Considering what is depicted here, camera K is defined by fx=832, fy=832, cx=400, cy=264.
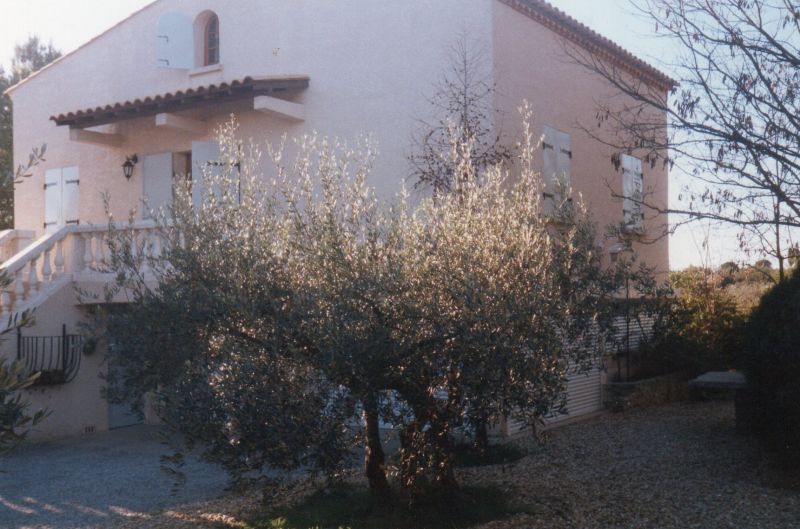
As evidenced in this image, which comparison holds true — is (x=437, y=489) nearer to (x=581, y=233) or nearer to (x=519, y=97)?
(x=581, y=233)

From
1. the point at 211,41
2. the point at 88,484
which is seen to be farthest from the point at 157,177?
the point at 88,484

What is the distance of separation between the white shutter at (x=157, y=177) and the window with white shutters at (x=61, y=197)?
1.69m

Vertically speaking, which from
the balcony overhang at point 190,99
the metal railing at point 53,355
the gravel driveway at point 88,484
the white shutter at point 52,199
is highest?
the balcony overhang at point 190,99

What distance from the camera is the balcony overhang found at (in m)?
12.2

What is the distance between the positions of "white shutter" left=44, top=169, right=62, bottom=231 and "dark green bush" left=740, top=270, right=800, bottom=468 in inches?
475

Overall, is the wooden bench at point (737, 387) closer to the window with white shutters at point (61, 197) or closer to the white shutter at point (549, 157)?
the white shutter at point (549, 157)

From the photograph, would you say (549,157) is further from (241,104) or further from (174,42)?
(174,42)

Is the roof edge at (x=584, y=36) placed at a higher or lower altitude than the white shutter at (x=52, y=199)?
higher

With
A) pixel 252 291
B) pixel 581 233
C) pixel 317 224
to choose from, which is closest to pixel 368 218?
pixel 317 224

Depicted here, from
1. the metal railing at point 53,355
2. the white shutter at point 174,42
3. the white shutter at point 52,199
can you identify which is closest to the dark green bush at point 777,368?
the metal railing at point 53,355

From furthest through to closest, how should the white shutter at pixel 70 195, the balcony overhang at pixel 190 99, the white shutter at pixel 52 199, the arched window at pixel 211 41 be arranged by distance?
1. the white shutter at pixel 52 199
2. the white shutter at pixel 70 195
3. the arched window at pixel 211 41
4. the balcony overhang at pixel 190 99

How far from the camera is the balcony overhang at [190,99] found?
12203 mm

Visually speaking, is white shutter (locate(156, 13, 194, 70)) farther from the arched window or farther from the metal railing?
the metal railing

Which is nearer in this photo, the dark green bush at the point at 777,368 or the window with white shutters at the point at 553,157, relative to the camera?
the dark green bush at the point at 777,368
